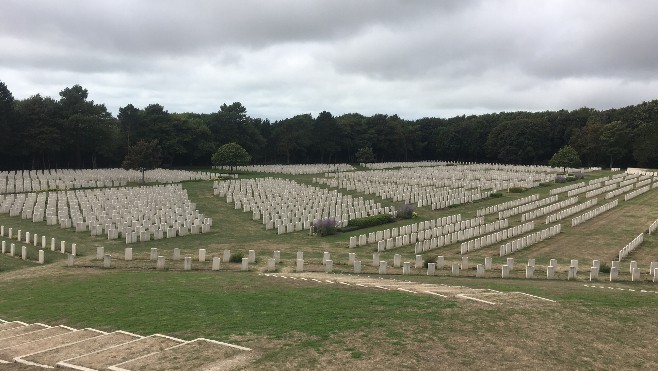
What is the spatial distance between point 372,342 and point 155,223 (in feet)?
71.4

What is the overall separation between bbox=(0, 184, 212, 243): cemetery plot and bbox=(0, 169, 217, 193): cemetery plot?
17.2 feet

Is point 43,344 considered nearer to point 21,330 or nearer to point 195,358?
point 21,330

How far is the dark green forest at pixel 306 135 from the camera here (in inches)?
2635

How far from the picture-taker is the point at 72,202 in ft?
115

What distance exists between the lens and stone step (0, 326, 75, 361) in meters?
8.72

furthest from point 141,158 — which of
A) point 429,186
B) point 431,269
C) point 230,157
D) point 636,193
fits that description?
point 636,193

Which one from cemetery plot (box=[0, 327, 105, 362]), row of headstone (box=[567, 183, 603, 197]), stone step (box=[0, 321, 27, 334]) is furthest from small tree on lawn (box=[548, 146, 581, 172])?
cemetery plot (box=[0, 327, 105, 362])

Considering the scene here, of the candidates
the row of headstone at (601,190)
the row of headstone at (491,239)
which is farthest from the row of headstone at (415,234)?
the row of headstone at (601,190)

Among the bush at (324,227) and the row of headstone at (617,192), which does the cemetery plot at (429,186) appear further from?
the bush at (324,227)

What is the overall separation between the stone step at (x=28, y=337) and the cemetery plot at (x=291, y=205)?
57.2 feet

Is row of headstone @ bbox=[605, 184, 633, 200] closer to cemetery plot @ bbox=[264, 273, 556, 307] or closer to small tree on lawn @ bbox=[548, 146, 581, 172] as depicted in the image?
small tree on lawn @ bbox=[548, 146, 581, 172]

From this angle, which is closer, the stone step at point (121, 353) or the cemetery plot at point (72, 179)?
the stone step at point (121, 353)

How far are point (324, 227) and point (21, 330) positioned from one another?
17.9 meters

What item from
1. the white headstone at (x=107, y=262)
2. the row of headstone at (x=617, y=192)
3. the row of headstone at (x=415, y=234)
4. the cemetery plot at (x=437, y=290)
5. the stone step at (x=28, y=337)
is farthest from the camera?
the row of headstone at (x=617, y=192)
